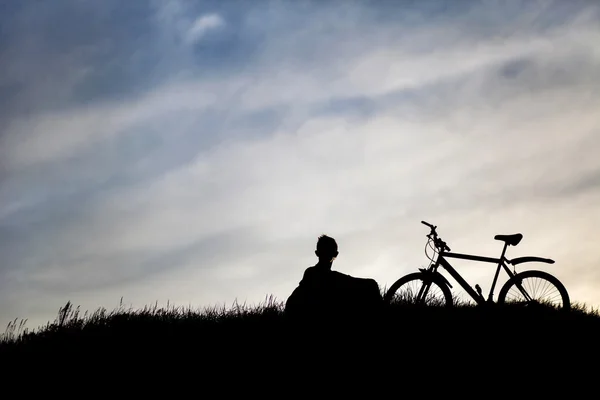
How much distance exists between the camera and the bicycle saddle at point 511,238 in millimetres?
11094

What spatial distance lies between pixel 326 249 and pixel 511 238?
5206 mm

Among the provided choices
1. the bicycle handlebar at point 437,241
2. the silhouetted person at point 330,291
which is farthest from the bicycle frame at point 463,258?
the silhouetted person at point 330,291

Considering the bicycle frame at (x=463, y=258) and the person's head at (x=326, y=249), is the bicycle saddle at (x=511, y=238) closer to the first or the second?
the bicycle frame at (x=463, y=258)

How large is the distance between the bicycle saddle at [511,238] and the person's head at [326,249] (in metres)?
5.01

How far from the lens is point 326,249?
738cm

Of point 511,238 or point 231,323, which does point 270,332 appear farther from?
point 511,238

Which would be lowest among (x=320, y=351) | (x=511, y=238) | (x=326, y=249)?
(x=320, y=351)

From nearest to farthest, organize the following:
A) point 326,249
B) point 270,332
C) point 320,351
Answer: point 326,249
point 320,351
point 270,332

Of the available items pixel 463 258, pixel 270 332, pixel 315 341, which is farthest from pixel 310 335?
pixel 463 258

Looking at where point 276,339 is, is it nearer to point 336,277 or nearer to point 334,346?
point 334,346

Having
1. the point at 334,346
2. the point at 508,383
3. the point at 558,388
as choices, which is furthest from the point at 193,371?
the point at 558,388

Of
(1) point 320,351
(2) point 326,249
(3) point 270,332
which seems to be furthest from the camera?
(3) point 270,332

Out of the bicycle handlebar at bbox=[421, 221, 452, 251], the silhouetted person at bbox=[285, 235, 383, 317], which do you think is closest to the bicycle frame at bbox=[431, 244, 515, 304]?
the bicycle handlebar at bbox=[421, 221, 452, 251]

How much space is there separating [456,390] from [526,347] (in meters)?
2.15
